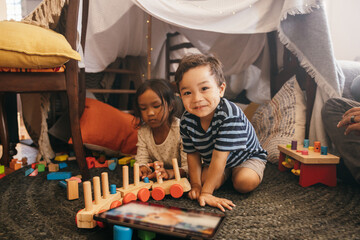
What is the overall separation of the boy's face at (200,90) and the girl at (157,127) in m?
0.28

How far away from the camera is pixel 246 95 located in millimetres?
1916

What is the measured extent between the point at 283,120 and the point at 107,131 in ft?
2.83

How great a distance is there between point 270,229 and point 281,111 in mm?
812

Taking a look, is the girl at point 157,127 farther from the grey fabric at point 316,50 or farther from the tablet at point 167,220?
the grey fabric at point 316,50

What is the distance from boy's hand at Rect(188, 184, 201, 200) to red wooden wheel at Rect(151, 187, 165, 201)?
9 cm

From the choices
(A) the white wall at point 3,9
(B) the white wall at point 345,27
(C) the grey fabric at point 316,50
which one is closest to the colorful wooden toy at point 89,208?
(C) the grey fabric at point 316,50

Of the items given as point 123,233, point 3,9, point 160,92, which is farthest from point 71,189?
point 3,9

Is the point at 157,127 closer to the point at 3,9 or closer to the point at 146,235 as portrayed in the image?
the point at 146,235

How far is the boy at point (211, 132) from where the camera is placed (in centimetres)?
80

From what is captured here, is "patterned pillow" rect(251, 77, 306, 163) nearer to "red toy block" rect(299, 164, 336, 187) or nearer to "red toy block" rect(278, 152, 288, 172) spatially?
"red toy block" rect(278, 152, 288, 172)

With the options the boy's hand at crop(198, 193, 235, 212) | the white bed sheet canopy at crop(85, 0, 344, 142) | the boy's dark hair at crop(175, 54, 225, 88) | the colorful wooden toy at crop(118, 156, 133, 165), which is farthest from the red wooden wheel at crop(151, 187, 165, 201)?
the white bed sheet canopy at crop(85, 0, 344, 142)

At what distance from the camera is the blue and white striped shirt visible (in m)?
0.83

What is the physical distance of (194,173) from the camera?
0.93m

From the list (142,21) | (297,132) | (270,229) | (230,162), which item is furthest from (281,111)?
(142,21)
